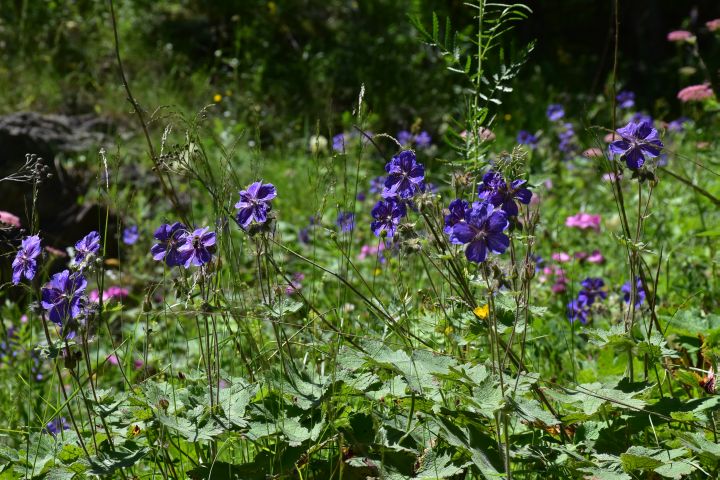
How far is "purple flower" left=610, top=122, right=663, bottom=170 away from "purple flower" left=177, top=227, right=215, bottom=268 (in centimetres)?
75

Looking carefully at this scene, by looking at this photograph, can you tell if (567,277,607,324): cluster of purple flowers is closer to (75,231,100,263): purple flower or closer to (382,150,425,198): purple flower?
(382,150,425,198): purple flower

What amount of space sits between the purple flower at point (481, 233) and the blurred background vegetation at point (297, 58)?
462 centimetres

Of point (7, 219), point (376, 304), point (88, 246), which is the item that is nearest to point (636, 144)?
point (88, 246)

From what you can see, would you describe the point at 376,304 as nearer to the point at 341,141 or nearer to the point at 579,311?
the point at 579,311

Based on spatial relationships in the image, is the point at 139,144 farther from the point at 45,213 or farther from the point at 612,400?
the point at 612,400

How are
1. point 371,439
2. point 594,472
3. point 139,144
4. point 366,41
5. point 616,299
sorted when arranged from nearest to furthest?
point 594,472
point 371,439
point 616,299
point 139,144
point 366,41

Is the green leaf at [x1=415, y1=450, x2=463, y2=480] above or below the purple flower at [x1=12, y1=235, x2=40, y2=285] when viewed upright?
below

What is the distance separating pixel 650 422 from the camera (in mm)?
1566

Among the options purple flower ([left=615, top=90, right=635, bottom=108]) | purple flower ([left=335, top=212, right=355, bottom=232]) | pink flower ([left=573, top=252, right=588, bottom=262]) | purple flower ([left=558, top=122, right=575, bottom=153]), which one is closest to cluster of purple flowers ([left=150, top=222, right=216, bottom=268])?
purple flower ([left=335, top=212, right=355, bottom=232])

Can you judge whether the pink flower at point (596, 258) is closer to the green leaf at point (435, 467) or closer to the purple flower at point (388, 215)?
the purple flower at point (388, 215)

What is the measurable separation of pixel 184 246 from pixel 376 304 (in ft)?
3.98

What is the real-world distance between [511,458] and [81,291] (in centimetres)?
81

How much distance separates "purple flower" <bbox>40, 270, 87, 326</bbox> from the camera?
1.51 m

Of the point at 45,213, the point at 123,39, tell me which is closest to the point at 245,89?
the point at 123,39
